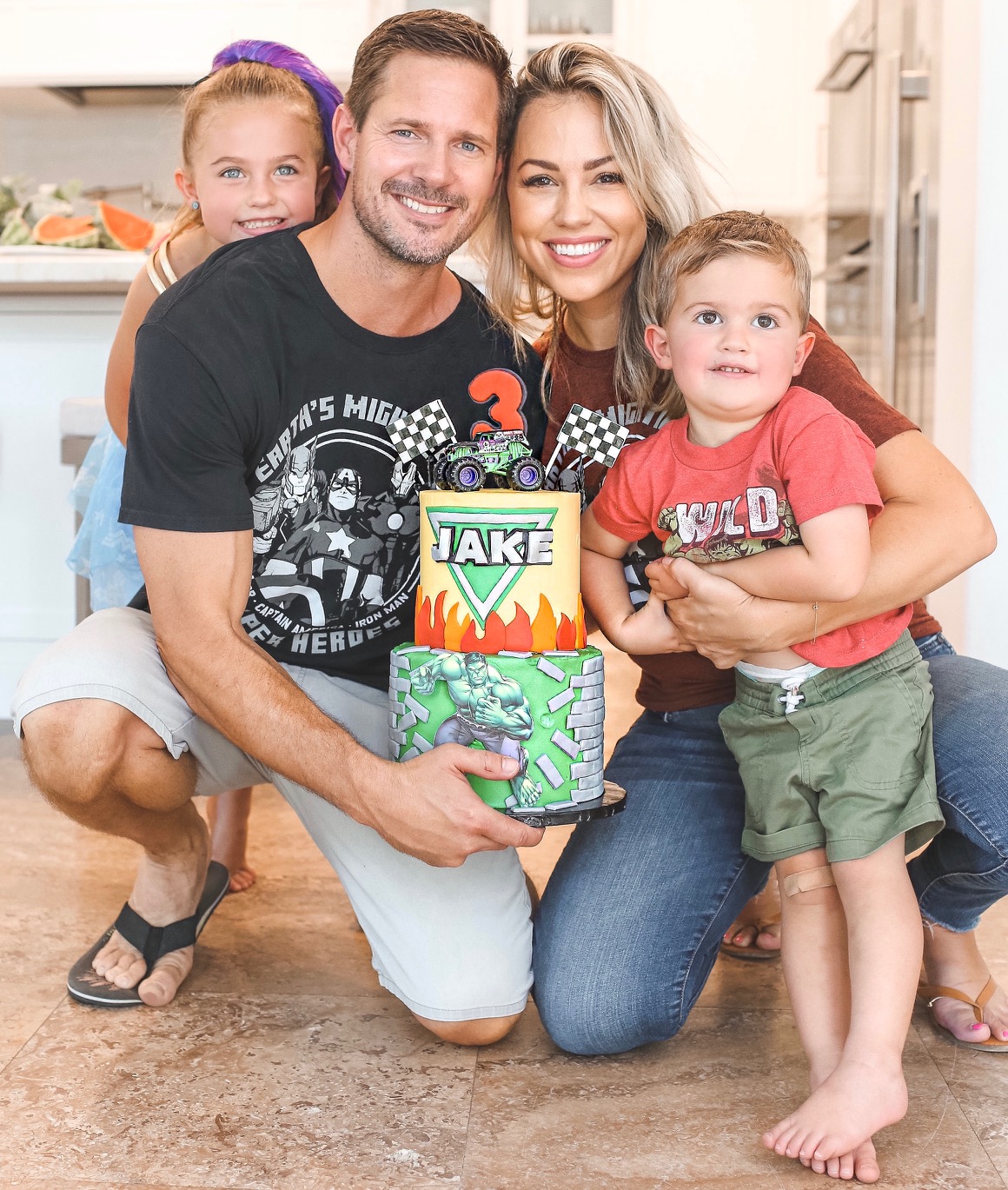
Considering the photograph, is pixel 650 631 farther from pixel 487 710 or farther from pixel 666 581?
pixel 487 710

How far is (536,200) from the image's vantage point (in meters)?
1.51

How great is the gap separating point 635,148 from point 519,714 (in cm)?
71

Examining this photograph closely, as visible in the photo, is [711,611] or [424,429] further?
[424,429]

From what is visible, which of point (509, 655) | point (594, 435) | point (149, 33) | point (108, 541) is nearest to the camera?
point (509, 655)

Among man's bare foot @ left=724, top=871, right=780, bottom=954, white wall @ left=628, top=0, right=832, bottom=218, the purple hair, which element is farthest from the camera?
white wall @ left=628, top=0, right=832, bottom=218

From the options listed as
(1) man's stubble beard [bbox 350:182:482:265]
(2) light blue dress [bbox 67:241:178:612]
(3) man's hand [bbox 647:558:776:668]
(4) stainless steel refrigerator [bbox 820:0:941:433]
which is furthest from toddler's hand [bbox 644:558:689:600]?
(4) stainless steel refrigerator [bbox 820:0:941:433]

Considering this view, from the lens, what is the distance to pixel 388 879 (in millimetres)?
1467

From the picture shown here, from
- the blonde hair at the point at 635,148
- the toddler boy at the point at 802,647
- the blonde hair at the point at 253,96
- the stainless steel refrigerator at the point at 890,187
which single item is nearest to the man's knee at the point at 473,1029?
the toddler boy at the point at 802,647

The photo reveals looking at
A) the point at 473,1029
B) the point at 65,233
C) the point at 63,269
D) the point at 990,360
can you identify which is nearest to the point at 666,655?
the point at 473,1029

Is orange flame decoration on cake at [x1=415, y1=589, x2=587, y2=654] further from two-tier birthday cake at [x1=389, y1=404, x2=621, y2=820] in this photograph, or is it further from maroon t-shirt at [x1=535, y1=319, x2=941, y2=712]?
maroon t-shirt at [x1=535, y1=319, x2=941, y2=712]

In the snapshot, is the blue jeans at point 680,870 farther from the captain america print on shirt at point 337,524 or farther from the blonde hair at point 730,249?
the blonde hair at point 730,249

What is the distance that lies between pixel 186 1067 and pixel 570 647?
2.05ft

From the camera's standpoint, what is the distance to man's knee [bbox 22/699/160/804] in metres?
1.42

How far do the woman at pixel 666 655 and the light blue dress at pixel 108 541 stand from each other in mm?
733
